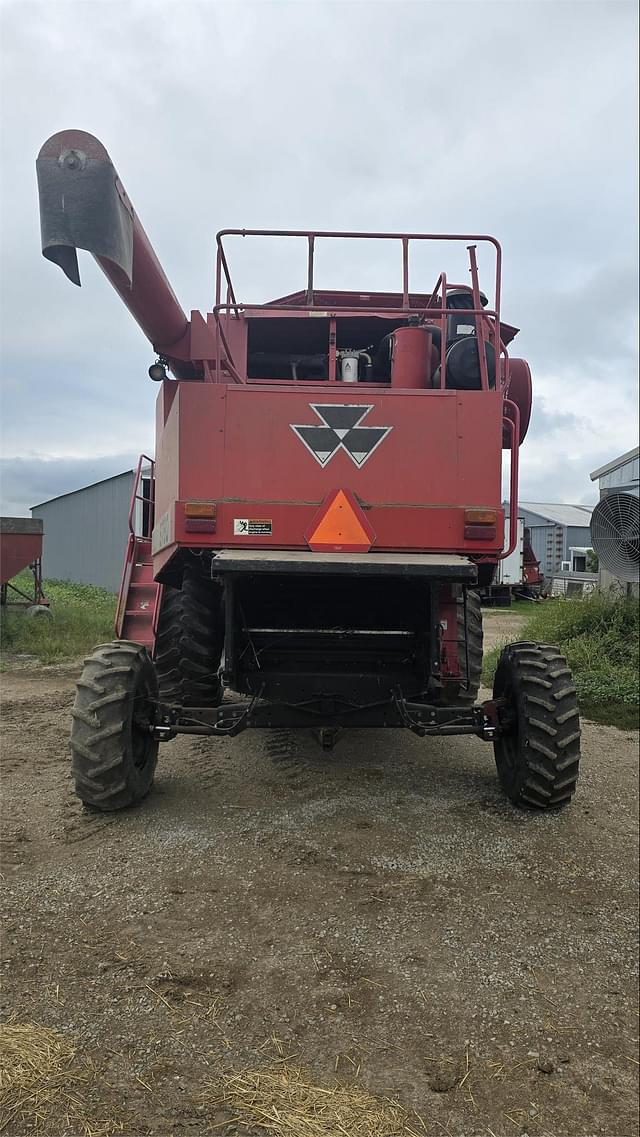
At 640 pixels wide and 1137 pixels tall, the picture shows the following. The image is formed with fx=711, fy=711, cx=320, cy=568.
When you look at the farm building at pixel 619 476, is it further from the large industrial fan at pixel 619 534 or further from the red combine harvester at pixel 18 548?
the red combine harvester at pixel 18 548

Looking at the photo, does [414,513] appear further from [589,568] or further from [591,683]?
[589,568]

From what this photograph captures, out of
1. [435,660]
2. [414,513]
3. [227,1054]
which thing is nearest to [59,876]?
[227,1054]

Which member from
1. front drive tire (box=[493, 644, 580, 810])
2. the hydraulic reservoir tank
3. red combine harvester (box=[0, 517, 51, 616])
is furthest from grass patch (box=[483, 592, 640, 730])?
red combine harvester (box=[0, 517, 51, 616])

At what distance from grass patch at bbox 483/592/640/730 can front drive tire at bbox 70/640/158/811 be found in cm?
453

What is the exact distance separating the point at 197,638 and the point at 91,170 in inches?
107

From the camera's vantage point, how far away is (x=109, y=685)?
394 cm

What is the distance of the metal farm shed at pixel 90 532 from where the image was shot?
23.5 metres

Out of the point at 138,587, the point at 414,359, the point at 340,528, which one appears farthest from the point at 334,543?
the point at 138,587

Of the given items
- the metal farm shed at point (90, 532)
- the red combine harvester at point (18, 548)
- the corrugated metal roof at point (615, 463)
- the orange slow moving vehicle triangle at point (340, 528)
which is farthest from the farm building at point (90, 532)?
the orange slow moving vehicle triangle at point (340, 528)

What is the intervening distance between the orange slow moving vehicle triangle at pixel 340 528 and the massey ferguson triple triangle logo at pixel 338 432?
0.21 metres

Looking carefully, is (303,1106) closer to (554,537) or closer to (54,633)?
(54,633)

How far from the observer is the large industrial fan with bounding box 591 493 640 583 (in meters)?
9.08

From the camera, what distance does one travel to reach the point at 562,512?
128 ft

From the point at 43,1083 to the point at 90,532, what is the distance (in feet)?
81.2
